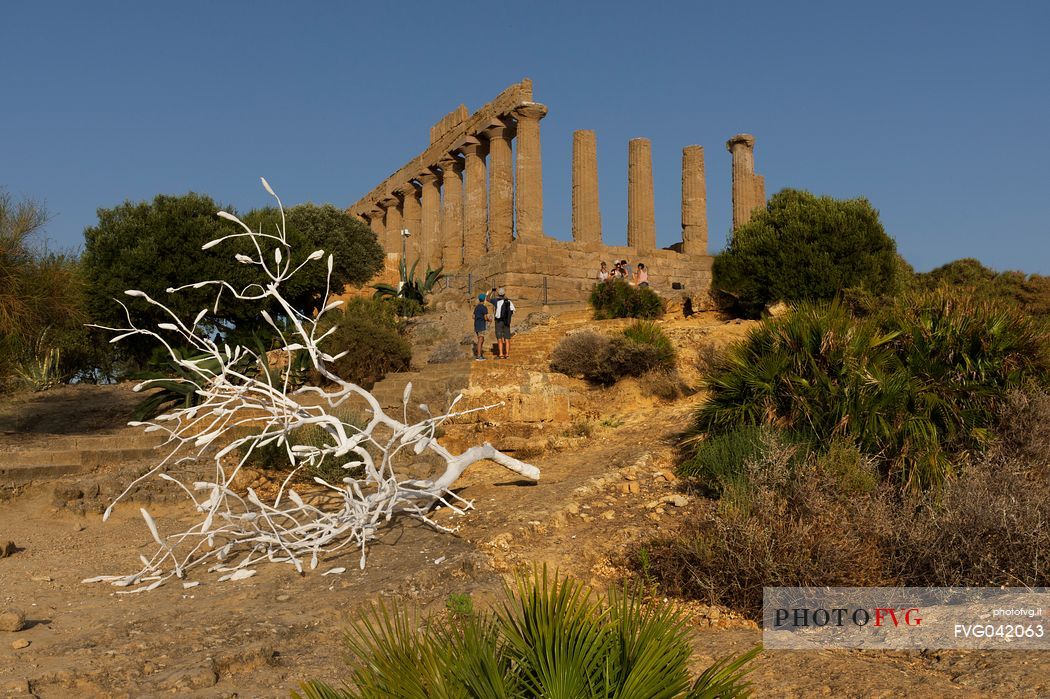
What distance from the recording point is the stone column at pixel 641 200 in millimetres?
31844

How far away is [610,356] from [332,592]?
869 centimetres

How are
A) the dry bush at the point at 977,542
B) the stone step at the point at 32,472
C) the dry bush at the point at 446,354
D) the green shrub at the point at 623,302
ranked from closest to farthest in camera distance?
the dry bush at the point at 977,542 < the stone step at the point at 32,472 < the dry bush at the point at 446,354 < the green shrub at the point at 623,302

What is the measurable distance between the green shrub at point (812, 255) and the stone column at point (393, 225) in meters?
24.8

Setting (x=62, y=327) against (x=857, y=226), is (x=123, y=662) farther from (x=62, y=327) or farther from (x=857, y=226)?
(x=857, y=226)

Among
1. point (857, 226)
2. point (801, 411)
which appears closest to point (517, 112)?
point (857, 226)

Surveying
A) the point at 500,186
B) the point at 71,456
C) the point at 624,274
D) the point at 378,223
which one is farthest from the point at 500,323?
the point at 378,223

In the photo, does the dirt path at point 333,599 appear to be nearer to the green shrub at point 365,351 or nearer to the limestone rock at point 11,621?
the limestone rock at point 11,621

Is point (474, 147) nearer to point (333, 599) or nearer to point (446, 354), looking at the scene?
point (446, 354)

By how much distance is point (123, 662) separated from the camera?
4773mm

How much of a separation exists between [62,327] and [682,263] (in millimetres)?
23439

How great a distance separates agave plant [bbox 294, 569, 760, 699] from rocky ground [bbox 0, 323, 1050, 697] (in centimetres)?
40

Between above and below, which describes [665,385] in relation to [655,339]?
below

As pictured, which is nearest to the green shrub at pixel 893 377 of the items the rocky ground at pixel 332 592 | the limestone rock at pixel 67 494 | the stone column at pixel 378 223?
the rocky ground at pixel 332 592

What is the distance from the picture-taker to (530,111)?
2917cm
